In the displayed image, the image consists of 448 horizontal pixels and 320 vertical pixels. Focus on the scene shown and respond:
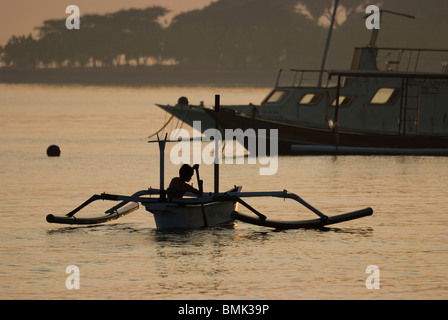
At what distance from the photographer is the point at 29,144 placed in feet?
195

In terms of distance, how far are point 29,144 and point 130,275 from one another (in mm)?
39279

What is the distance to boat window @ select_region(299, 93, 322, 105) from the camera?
50438mm

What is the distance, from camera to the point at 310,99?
50750 millimetres

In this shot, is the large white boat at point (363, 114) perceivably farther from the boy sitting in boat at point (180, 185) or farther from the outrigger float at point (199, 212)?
the boy sitting in boat at point (180, 185)

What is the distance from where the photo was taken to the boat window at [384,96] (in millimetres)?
49562

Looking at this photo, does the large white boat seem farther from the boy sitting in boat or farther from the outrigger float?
the boy sitting in boat

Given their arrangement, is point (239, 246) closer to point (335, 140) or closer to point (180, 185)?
point (180, 185)

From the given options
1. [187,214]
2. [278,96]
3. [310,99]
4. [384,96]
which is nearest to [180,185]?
[187,214]

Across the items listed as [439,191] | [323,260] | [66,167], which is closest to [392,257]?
[323,260]

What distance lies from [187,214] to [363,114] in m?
25.7

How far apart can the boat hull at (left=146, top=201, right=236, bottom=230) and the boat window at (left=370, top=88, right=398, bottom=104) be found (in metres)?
24.5

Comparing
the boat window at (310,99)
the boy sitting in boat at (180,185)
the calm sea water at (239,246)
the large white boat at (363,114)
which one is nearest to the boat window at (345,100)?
the large white boat at (363,114)

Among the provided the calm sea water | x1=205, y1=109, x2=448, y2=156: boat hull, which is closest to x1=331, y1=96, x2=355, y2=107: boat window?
x1=205, y1=109, x2=448, y2=156: boat hull
